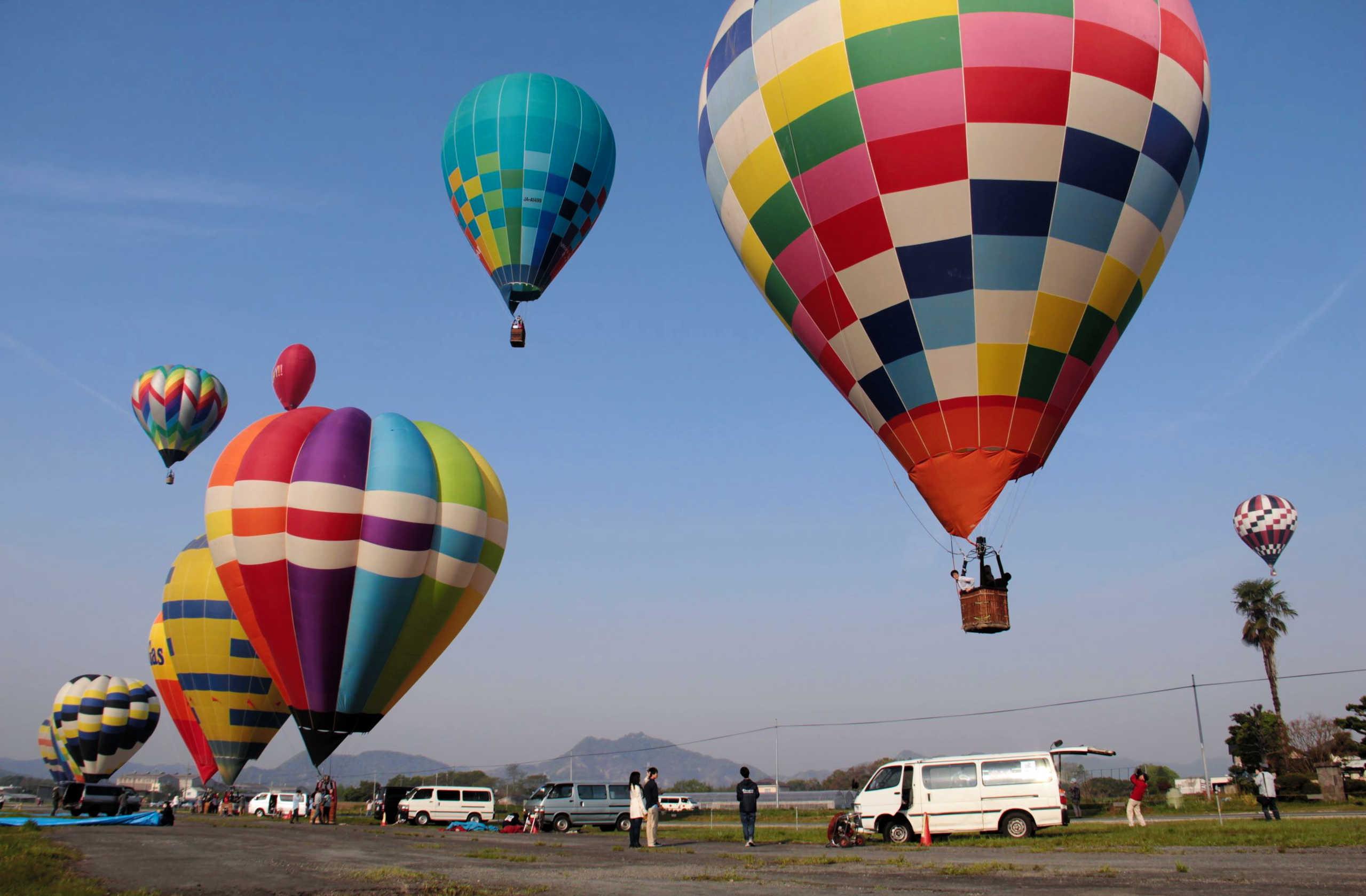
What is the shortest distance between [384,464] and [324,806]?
37.7ft

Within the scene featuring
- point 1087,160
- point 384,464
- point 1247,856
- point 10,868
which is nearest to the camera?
point 10,868

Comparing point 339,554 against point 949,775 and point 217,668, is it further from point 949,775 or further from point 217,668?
point 949,775

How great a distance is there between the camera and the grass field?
8516 millimetres

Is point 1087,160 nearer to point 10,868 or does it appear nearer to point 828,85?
point 828,85

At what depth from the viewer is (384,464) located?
2616cm

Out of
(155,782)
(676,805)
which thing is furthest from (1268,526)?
(155,782)

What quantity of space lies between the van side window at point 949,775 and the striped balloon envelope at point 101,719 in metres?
48.4

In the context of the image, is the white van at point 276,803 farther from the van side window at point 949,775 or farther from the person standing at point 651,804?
the van side window at point 949,775

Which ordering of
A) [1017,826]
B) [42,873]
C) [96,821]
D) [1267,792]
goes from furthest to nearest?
1. [96,821]
2. [1267,792]
3. [1017,826]
4. [42,873]

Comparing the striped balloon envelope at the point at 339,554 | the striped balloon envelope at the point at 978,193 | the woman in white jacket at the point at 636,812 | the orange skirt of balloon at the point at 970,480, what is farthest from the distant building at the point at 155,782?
the striped balloon envelope at the point at 978,193

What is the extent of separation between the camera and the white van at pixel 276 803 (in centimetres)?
3978

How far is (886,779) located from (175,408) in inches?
1321

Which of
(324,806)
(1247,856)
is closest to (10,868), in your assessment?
(1247,856)

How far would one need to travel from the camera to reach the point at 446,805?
100 feet
